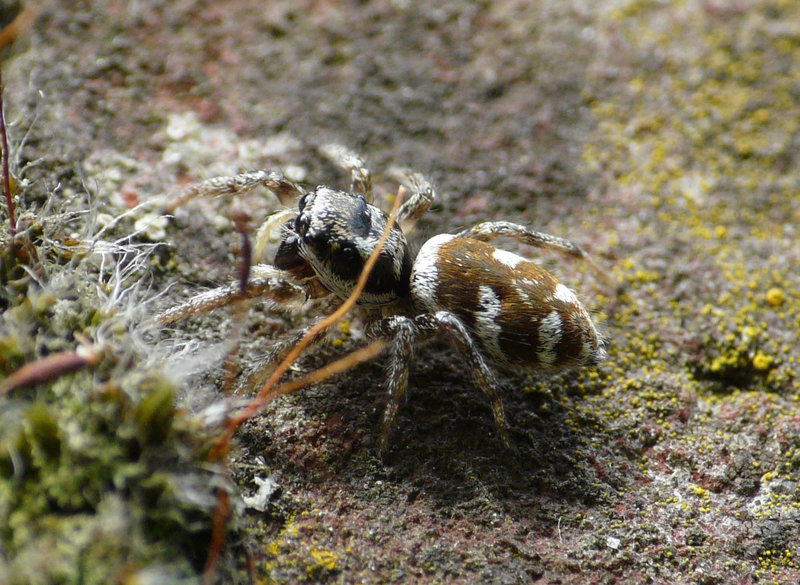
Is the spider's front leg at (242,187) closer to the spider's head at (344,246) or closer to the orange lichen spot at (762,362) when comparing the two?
the spider's head at (344,246)

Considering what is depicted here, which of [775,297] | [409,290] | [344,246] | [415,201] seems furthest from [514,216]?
[775,297]

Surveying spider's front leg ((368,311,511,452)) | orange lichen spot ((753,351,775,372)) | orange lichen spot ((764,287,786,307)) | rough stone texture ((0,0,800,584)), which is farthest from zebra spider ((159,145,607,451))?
orange lichen spot ((764,287,786,307))

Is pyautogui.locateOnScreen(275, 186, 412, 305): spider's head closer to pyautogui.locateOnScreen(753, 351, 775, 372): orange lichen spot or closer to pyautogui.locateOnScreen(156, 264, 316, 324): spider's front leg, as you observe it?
pyautogui.locateOnScreen(156, 264, 316, 324): spider's front leg

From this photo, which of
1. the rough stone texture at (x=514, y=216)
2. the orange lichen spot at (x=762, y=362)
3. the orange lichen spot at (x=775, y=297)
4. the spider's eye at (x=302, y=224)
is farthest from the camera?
the orange lichen spot at (x=775, y=297)

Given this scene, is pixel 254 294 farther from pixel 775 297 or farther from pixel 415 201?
pixel 775 297

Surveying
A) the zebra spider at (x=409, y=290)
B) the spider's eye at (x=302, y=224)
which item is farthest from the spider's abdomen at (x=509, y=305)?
the spider's eye at (x=302, y=224)

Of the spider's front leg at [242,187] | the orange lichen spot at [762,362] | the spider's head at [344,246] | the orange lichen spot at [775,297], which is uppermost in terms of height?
the spider's front leg at [242,187]
